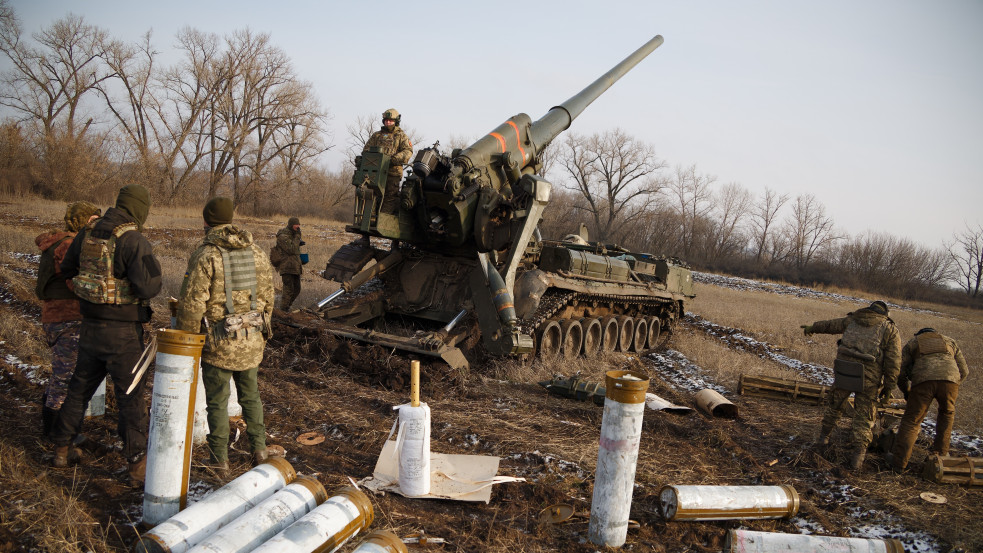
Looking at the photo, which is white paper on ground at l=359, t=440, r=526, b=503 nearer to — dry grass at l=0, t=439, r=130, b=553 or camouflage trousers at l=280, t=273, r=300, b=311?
dry grass at l=0, t=439, r=130, b=553

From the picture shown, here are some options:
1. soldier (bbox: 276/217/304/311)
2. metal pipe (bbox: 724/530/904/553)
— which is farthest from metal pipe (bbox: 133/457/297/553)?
soldier (bbox: 276/217/304/311)

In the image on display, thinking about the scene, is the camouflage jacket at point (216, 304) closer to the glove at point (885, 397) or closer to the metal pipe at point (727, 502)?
the metal pipe at point (727, 502)

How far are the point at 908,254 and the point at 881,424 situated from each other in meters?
42.3

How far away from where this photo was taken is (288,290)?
10.4 meters

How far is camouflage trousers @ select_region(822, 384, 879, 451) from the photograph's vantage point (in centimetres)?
598

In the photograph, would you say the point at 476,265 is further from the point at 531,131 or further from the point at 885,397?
the point at 885,397

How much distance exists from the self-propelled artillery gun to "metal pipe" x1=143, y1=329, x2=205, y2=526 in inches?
158

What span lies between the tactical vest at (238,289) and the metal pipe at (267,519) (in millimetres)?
1194

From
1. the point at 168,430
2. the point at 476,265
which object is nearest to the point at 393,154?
the point at 476,265

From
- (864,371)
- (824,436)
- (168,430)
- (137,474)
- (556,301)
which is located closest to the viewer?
(168,430)

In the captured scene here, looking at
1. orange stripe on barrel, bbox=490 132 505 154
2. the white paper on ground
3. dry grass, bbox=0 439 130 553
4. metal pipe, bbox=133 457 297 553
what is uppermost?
orange stripe on barrel, bbox=490 132 505 154

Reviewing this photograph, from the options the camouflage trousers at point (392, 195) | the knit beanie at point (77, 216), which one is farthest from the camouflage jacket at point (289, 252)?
the knit beanie at point (77, 216)

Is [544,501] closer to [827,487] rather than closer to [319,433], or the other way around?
Answer: [319,433]

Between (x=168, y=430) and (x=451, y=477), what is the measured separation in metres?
1.97
